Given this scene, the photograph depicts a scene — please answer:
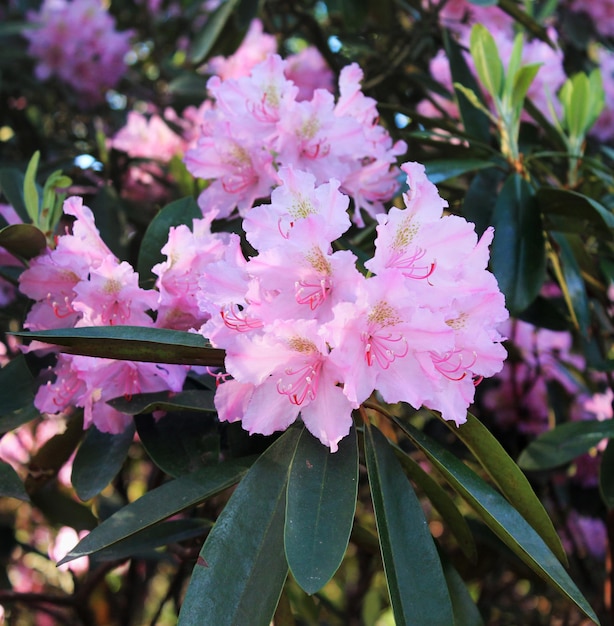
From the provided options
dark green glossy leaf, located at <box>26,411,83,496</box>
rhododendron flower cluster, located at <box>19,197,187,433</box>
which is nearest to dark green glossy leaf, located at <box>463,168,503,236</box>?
rhododendron flower cluster, located at <box>19,197,187,433</box>

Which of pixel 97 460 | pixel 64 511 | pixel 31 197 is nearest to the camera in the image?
pixel 97 460

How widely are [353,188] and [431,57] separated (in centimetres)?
114

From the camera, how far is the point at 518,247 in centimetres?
110

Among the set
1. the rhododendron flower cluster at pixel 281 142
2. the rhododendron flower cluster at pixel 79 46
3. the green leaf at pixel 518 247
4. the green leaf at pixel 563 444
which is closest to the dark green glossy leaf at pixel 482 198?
the green leaf at pixel 518 247

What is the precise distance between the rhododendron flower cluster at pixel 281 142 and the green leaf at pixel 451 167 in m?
0.06

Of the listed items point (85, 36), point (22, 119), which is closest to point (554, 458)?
point (22, 119)

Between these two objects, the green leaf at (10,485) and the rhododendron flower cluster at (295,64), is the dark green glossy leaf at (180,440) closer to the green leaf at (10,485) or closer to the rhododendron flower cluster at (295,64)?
the green leaf at (10,485)

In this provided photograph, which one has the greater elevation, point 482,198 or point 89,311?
point 89,311

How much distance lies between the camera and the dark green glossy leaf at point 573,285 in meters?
1.14

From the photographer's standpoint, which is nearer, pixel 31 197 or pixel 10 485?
pixel 10 485

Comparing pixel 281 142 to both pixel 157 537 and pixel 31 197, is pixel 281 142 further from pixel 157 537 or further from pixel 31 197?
pixel 157 537

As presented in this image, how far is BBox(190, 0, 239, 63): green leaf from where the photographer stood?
1.81 m

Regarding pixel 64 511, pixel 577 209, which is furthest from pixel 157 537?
pixel 577 209

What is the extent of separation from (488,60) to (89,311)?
0.75 m
